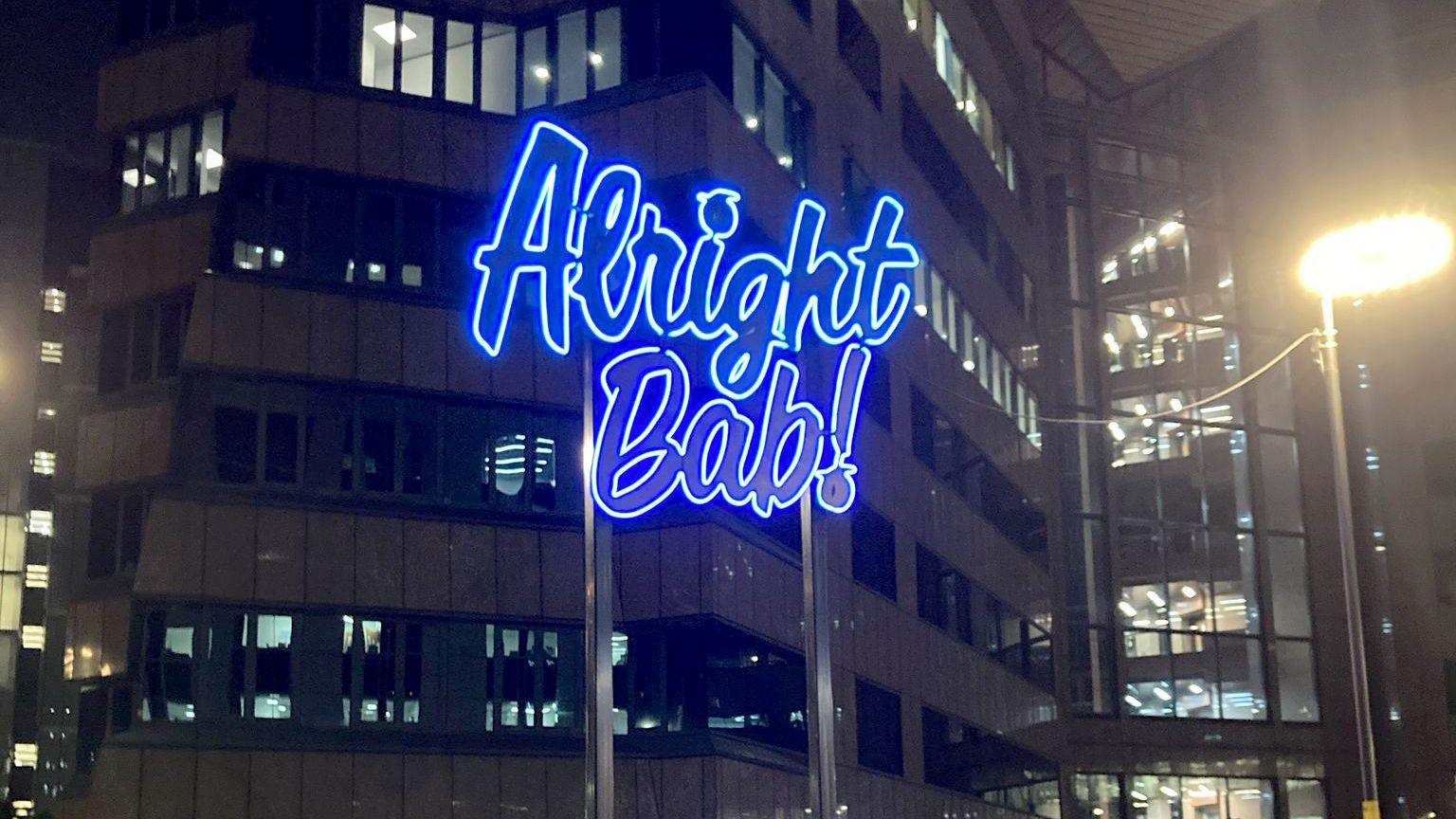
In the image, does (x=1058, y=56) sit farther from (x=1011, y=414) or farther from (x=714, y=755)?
(x=714, y=755)

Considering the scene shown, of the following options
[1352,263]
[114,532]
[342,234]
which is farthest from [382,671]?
[1352,263]

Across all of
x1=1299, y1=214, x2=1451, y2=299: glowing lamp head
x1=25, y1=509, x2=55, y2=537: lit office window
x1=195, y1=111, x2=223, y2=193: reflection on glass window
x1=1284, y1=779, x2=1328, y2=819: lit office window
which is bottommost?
x1=1284, y1=779, x2=1328, y2=819: lit office window

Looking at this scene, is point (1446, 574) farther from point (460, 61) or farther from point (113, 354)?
point (113, 354)

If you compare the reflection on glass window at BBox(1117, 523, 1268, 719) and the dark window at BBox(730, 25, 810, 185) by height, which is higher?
the dark window at BBox(730, 25, 810, 185)

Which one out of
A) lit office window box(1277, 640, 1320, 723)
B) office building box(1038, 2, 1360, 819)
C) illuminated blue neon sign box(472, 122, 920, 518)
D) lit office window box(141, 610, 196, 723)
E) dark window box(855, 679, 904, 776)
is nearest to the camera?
illuminated blue neon sign box(472, 122, 920, 518)

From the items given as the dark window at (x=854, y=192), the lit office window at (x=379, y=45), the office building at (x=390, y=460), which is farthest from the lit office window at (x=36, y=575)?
the lit office window at (x=379, y=45)

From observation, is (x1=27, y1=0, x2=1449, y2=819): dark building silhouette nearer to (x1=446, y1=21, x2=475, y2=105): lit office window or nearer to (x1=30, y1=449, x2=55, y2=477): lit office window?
(x1=446, y1=21, x2=475, y2=105): lit office window

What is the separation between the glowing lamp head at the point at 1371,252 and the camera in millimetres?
27516

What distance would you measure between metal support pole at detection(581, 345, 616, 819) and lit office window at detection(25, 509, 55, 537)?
6043 centimetres

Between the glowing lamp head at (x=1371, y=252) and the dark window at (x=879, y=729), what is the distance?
13.6m

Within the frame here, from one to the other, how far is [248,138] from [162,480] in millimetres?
6509

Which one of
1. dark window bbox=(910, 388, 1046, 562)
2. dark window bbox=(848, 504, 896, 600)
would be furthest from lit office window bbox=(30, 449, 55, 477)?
dark window bbox=(848, 504, 896, 600)

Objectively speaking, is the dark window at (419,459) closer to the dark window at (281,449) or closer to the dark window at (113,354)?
the dark window at (281,449)

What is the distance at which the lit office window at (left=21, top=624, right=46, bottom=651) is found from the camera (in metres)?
75.0
